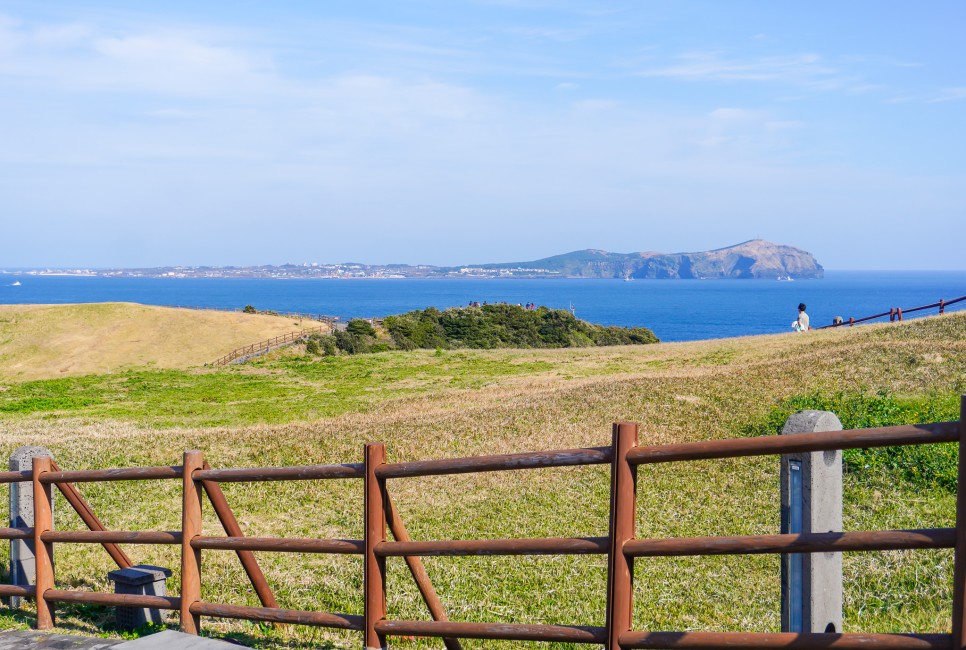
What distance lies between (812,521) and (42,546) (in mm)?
6030

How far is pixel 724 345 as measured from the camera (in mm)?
36031

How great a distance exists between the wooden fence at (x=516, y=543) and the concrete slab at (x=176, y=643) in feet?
2.50

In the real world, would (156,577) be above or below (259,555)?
above

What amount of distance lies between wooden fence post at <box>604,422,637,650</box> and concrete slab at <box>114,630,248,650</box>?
2182 mm

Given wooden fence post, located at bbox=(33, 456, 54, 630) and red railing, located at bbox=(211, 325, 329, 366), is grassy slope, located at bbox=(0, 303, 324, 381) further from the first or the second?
wooden fence post, located at bbox=(33, 456, 54, 630)

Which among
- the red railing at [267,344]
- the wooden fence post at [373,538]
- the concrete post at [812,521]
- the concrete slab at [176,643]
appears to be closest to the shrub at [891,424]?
the concrete post at [812,521]

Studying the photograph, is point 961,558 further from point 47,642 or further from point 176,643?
point 47,642

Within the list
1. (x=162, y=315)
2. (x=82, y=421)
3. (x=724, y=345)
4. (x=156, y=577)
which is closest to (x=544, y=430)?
(x=156, y=577)

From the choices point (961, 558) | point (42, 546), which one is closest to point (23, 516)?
point (42, 546)

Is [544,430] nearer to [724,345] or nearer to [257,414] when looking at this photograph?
[257,414]

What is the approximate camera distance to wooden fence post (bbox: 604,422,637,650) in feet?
15.8

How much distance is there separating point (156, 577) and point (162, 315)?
244 ft

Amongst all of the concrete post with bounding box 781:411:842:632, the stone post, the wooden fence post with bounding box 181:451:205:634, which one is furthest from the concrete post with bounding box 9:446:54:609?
the concrete post with bounding box 781:411:842:632

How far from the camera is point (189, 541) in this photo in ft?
21.9
